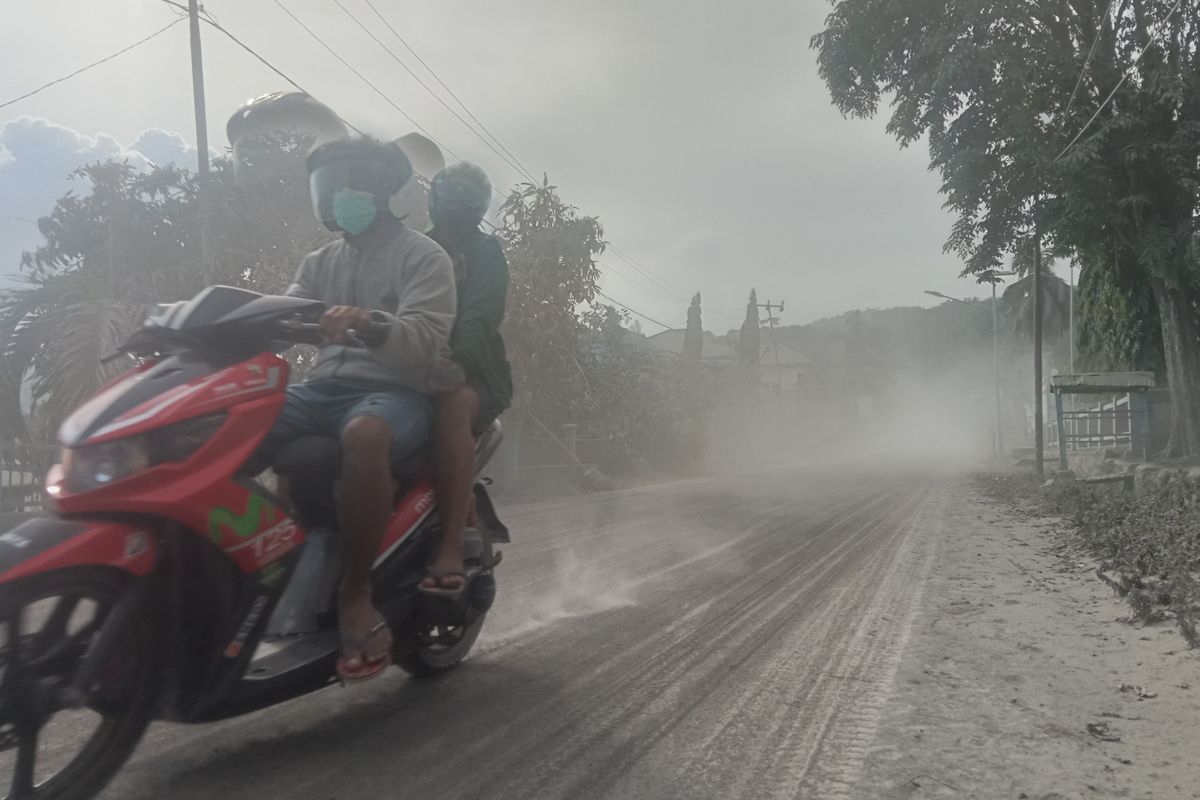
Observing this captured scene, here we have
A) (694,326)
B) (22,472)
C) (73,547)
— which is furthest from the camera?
(694,326)

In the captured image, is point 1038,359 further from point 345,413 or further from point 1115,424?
point 345,413

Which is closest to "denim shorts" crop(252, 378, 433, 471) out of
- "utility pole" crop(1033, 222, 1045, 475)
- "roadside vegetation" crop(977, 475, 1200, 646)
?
"roadside vegetation" crop(977, 475, 1200, 646)

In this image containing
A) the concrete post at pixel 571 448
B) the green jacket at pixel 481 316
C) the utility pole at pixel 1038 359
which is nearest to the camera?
the green jacket at pixel 481 316

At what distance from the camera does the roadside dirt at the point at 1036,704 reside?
262 centimetres

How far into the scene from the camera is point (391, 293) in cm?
309

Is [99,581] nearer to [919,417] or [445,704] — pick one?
[445,704]

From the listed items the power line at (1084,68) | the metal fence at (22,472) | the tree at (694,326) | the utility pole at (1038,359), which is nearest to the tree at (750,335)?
the tree at (694,326)

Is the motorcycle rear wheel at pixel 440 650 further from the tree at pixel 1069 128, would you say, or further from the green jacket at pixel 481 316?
the tree at pixel 1069 128

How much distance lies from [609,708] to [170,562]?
162cm

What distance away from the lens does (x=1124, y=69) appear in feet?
53.6

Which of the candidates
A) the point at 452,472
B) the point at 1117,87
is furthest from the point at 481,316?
the point at 1117,87

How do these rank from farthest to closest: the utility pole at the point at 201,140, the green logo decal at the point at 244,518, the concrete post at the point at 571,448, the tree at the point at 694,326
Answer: the tree at the point at 694,326, the concrete post at the point at 571,448, the utility pole at the point at 201,140, the green logo decal at the point at 244,518

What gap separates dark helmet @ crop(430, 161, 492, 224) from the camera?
11.4 ft

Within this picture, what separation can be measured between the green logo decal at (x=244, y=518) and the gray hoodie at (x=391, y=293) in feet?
1.88
